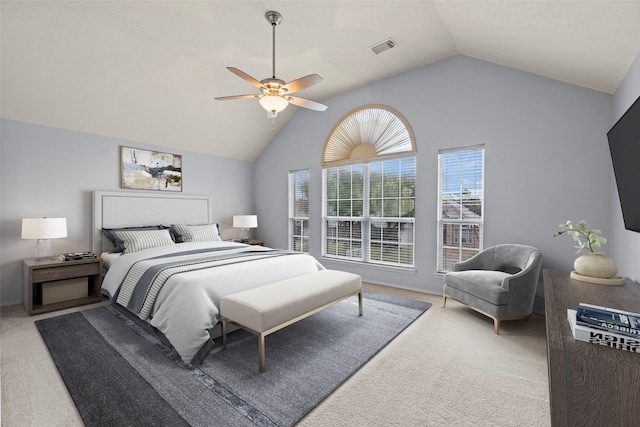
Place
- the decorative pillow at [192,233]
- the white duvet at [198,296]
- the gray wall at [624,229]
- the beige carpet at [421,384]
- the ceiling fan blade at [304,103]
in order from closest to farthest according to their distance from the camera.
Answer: the beige carpet at [421,384], the gray wall at [624,229], the white duvet at [198,296], the ceiling fan blade at [304,103], the decorative pillow at [192,233]

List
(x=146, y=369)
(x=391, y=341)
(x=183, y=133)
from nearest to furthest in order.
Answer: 1. (x=146, y=369)
2. (x=391, y=341)
3. (x=183, y=133)

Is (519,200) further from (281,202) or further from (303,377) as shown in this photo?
(281,202)

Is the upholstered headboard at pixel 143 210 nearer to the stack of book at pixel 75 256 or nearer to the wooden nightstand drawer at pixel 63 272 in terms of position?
the stack of book at pixel 75 256

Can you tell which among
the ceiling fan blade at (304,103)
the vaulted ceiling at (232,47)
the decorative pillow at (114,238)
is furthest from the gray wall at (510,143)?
the decorative pillow at (114,238)

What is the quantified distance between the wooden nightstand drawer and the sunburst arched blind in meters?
3.62

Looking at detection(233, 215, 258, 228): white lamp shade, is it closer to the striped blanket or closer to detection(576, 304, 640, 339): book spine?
the striped blanket

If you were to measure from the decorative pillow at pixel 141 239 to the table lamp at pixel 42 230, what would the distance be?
62cm

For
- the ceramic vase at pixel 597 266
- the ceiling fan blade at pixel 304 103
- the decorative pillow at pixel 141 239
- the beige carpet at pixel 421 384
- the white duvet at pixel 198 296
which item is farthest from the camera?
the decorative pillow at pixel 141 239

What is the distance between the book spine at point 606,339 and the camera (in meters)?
1.06

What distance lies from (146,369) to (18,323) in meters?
2.01

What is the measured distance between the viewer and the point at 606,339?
1.10 meters

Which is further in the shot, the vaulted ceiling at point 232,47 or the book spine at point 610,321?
the vaulted ceiling at point 232,47

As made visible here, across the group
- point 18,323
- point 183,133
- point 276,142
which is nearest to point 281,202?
point 276,142

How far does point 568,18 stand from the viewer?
6.46ft
